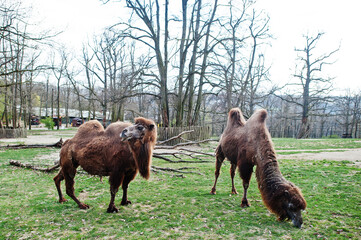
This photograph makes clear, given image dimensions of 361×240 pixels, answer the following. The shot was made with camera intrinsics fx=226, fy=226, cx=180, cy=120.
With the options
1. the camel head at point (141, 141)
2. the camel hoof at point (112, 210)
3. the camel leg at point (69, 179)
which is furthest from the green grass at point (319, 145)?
the camel leg at point (69, 179)

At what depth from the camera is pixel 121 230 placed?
366 cm

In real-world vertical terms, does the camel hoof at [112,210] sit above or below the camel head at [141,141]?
below

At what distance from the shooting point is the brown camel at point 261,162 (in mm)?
3660

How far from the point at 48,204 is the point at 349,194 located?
688 cm

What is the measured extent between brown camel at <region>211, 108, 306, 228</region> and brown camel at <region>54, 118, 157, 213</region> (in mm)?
1984

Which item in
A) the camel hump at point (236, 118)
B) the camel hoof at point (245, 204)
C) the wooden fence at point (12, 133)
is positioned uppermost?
the camel hump at point (236, 118)

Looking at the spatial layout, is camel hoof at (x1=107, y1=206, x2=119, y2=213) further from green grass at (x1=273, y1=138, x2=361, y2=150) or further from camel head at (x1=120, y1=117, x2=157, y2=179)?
green grass at (x1=273, y1=138, x2=361, y2=150)

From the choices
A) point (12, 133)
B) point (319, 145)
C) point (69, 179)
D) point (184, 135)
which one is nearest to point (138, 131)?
point (69, 179)

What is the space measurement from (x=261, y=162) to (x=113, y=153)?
2.80 m

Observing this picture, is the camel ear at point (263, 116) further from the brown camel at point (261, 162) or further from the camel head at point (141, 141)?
the camel head at point (141, 141)

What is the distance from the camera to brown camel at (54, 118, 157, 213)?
422 cm

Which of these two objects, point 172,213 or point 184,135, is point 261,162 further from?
point 184,135

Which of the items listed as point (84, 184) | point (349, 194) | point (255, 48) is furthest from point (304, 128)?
point (84, 184)

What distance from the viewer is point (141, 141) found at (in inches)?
166
